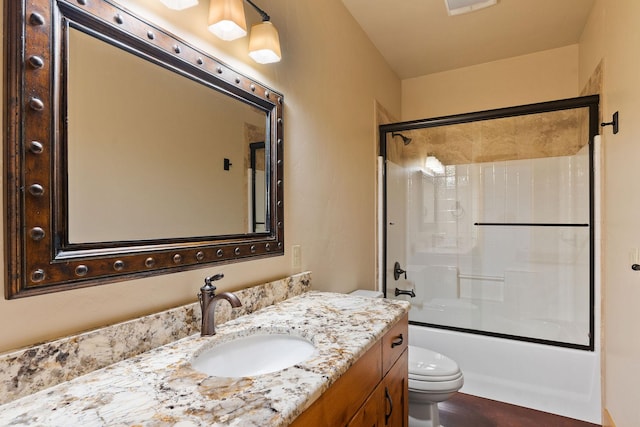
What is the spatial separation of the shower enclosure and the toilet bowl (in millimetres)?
756

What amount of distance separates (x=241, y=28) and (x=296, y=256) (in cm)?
99

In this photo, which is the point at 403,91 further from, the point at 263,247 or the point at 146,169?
the point at 146,169

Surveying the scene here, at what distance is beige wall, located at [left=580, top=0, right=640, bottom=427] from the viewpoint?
60.3 inches

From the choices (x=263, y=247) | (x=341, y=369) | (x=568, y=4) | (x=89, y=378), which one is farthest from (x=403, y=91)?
(x=89, y=378)

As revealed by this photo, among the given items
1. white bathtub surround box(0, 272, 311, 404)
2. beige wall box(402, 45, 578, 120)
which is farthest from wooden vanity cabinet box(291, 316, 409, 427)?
beige wall box(402, 45, 578, 120)

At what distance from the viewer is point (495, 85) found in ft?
9.92

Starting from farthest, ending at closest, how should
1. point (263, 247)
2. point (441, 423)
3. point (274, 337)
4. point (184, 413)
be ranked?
1. point (441, 423)
2. point (263, 247)
3. point (274, 337)
4. point (184, 413)

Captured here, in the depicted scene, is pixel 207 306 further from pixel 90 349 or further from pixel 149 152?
pixel 149 152

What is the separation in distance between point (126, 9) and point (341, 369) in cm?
111

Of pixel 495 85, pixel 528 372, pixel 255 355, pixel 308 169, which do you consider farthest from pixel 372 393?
pixel 495 85

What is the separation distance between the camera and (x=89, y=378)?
0.78 meters

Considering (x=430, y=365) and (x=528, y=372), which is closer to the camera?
(x=430, y=365)

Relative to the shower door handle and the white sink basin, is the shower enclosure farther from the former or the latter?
the white sink basin

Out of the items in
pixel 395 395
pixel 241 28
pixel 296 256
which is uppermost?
pixel 241 28
